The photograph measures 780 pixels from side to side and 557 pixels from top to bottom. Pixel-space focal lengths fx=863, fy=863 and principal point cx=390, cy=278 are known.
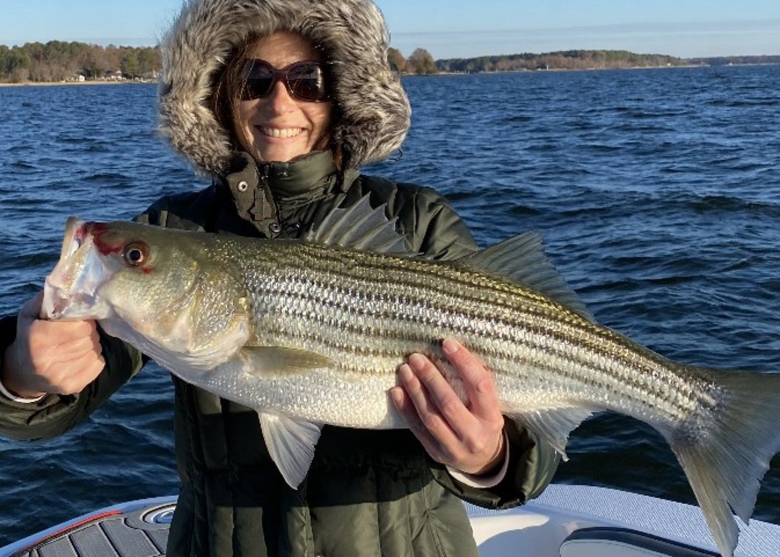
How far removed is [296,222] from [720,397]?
1839 millimetres

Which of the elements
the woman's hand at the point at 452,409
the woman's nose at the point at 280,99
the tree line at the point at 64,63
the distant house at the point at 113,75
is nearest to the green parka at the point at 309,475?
the woman's hand at the point at 452,409

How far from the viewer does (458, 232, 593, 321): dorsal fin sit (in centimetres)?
337

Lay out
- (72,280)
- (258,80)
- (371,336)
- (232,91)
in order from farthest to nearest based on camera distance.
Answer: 1. (232,91)
2. (258,80)
3. (371,336)
4. (72,280)

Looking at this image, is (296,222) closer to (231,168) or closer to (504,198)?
(231,168)

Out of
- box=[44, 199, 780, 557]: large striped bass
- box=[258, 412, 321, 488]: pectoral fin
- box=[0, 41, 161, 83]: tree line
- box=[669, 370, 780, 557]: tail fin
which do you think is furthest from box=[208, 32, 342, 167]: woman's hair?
box=[0, 41, 161, 83]: tree line

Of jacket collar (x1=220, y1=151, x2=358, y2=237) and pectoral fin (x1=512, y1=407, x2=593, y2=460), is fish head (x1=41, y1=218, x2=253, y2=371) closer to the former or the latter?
jacket collar (x1=220, y1=151, x2=358, y2=237)

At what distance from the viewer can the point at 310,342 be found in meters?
3.18

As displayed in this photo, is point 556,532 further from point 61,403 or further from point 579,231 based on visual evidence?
point 579,231

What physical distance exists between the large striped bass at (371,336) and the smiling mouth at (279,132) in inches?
24.2

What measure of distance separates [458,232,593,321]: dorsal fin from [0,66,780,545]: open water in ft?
5.72

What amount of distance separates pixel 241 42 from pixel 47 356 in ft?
5.50

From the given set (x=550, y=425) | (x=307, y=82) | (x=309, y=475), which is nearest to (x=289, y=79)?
(x=307, y=82)

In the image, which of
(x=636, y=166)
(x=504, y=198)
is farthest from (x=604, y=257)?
(x=636, y=166)

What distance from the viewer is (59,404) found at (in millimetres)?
3166
